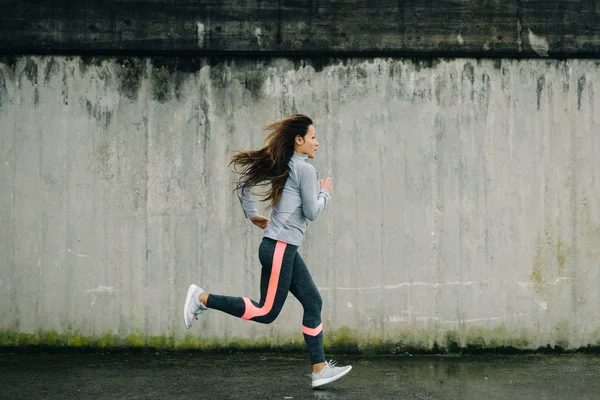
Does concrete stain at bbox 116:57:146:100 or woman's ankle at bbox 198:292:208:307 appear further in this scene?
concrete stain at bbox 116:57:146:100

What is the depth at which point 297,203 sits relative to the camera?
5.39 metres

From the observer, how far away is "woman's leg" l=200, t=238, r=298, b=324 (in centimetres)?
532

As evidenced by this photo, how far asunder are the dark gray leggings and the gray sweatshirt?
0.25ft

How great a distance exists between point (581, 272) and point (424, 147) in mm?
1765

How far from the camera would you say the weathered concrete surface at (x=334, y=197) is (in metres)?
6.70

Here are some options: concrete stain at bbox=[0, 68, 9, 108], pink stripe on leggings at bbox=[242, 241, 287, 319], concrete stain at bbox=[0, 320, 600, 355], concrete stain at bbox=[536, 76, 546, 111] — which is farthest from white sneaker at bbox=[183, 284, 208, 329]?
concrete stain at bbox=[536, 76, 546, 111]

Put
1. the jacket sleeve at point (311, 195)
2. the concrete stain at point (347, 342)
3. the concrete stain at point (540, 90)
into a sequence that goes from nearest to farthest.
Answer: the jacket sleeve at point (311, 195), the concrete stain at point (347, 342), the concrete stain at point (540, 90)

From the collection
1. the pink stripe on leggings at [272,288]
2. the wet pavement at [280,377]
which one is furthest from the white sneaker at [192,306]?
the wet pavement at [280,377]

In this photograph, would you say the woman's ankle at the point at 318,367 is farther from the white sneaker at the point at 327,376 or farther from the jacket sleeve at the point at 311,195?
the jacket sleeve at the point at 311,195

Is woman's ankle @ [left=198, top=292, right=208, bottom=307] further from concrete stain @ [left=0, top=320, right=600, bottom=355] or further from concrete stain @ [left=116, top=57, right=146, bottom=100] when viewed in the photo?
concrete stain @ [left=116, top=57, right=146, bottom=100]

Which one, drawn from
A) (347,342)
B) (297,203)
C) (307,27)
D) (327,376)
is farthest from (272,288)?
(307,27)

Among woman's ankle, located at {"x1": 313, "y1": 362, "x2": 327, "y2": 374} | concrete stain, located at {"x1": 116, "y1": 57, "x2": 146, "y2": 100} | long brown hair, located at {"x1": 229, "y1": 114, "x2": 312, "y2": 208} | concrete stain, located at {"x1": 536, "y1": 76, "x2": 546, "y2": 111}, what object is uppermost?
concrete stain, located at {"x1": 116, "y1": 57, "x2": 146, "y2": 100}

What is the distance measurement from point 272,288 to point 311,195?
2.28 ft

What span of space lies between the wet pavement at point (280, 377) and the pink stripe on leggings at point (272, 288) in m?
0.57
